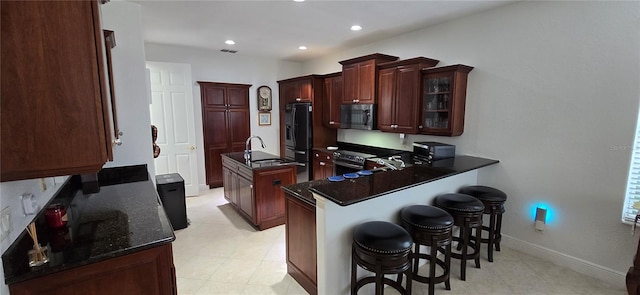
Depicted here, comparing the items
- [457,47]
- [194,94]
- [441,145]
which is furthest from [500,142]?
[194,94]

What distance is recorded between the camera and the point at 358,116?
4.39 metres

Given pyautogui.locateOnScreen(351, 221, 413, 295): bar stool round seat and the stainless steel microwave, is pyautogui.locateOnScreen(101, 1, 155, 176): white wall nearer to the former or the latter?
pyautogui.locateOnScreen(351, 221, 413, 295): bar stool round seat

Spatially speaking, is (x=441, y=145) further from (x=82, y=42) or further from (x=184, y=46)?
(x=184, y=46)

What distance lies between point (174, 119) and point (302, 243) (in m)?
3.58

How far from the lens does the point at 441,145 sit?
3359 millimetres

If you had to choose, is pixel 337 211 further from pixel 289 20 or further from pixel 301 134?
pixel 301 134

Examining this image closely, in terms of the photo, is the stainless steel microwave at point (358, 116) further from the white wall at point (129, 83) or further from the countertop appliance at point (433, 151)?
the white wall at point (129, 83)

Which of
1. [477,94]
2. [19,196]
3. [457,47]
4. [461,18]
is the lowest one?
[19,196]

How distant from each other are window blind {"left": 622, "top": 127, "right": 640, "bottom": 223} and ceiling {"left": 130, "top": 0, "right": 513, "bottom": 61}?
72.2 inches

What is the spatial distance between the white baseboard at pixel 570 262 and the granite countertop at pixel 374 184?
0.92 metres

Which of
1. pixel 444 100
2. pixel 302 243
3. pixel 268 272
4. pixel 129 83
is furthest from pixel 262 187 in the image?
pixel 444 100

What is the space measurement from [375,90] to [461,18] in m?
1.35

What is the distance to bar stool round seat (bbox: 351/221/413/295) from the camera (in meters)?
1.78

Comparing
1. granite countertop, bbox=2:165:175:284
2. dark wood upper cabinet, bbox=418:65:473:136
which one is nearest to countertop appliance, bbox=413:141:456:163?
dark wood upper cabinet, bbox=418:65:473:136
